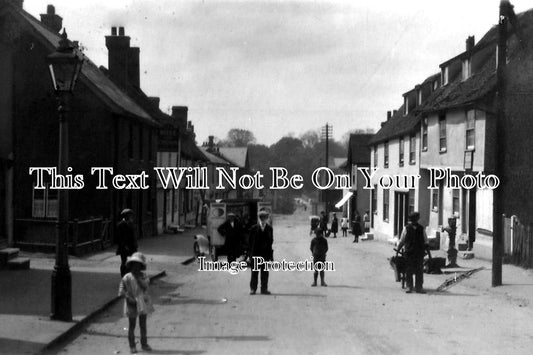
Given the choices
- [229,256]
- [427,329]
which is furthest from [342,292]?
[229,256]

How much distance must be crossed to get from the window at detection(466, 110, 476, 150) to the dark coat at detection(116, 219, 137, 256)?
15.2 m

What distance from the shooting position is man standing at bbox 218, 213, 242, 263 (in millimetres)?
23125

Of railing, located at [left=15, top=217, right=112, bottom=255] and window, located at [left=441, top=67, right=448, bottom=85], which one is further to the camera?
window, located at [left=441, top=67, right=448, bottom=85]

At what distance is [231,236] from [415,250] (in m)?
8.89

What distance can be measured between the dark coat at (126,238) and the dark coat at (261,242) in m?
2.55

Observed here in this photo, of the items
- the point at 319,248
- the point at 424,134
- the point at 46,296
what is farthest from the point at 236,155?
the point at 46,296

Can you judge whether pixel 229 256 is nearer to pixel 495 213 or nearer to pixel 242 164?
pixel 495 213

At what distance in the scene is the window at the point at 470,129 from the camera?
25.5m

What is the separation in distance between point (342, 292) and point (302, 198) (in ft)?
394

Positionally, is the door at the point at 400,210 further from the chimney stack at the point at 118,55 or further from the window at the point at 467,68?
the chimney stack at the point at 118,55

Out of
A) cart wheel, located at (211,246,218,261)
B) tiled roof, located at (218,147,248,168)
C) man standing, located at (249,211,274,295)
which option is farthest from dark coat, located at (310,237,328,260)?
tiled roof, located at (218,147,248,168)

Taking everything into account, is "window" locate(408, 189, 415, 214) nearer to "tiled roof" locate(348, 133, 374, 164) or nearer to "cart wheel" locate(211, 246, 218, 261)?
"cart wheel" locate(211, 246, 218, 261)

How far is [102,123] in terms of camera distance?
28.7m

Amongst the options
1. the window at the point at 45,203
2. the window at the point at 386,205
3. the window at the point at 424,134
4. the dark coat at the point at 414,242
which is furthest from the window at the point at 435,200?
the window at the point at 45,203
